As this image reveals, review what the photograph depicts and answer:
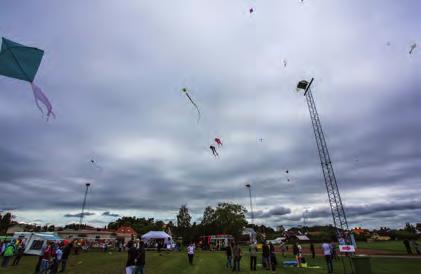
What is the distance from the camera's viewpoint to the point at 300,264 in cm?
2347

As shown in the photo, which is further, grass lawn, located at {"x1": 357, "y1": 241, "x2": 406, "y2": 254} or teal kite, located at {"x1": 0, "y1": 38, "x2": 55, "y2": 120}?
grass lawn, located at {"x1": 357, "y1": 241, "x2": 406, "y2": 254}

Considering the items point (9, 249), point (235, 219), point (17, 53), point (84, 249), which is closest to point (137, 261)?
point (17, 53)

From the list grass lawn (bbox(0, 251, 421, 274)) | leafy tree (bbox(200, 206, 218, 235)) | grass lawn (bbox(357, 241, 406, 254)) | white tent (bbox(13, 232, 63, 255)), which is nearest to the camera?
grass lawn (bbox(0, 251, 421, 274))

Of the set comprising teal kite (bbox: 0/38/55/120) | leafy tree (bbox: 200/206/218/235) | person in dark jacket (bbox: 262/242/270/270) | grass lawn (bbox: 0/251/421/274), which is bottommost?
grass lawn (bbox: 0/251/421/274)

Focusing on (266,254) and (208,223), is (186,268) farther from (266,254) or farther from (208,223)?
(208,223)

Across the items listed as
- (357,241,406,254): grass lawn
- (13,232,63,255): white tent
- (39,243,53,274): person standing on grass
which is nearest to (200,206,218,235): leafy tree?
(357,241,406,254): grass lawn

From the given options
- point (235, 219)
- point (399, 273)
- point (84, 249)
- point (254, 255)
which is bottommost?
point (399, 273)

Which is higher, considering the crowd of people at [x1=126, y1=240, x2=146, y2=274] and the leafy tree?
the leafy tree

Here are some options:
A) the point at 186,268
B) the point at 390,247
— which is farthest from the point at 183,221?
the point at 186,268

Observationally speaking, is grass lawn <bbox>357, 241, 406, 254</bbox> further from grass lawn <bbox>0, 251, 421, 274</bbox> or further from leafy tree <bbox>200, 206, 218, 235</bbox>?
leafy tree <bbox>200, 206, 218, 235</bbox>

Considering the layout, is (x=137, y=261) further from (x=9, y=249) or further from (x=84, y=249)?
(x=84, y=249)

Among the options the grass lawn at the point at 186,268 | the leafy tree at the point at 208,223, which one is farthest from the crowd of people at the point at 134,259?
the leafy tree at the point at 208,223

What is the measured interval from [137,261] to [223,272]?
9079 millimetres

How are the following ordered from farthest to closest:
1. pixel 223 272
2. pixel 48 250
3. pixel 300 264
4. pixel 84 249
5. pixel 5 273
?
pixel 84 249 → pixel 300 264 → pixel 223 272 → pixel 5 273 → pixel 48 250
